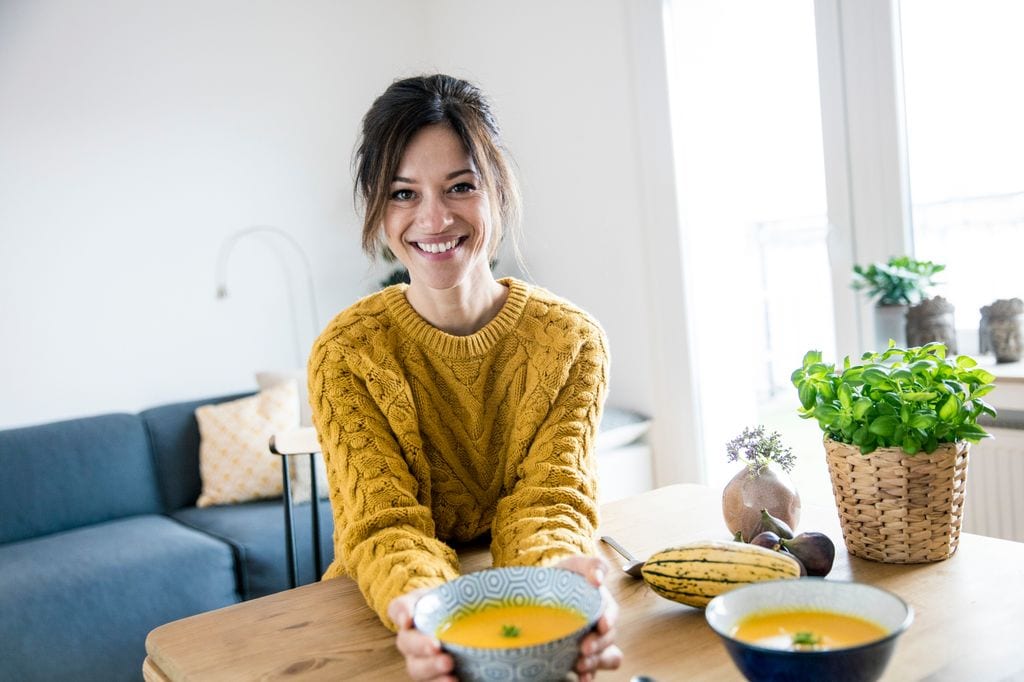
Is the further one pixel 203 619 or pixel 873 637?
pixel 203 619

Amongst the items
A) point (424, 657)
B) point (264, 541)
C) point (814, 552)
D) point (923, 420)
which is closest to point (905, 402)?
point (923, 420)

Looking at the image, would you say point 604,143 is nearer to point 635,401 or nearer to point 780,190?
point 780,190

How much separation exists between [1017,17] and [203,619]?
2.38 meters

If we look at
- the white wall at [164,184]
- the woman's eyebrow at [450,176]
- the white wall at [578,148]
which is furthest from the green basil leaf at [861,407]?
the white wall at [164,184]

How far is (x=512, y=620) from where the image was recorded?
816 millimetres

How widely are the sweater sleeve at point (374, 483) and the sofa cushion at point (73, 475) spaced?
2.32m

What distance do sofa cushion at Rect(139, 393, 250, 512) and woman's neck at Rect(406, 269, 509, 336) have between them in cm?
241

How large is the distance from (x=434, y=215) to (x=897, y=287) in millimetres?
1577

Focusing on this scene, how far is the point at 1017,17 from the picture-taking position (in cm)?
244

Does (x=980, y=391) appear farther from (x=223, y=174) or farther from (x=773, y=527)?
(x=223, y=174)

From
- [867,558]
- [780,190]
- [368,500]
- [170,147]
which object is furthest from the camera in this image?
[170,147]

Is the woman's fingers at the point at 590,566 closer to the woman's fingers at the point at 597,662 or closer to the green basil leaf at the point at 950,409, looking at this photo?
the woman's fingers at the point at 597,662

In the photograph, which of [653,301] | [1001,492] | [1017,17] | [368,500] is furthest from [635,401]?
[368,500]

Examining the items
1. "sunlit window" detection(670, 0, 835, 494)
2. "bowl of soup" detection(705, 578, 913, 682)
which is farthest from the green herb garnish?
"sunlit window" detection(670, 0, 835, 494)
